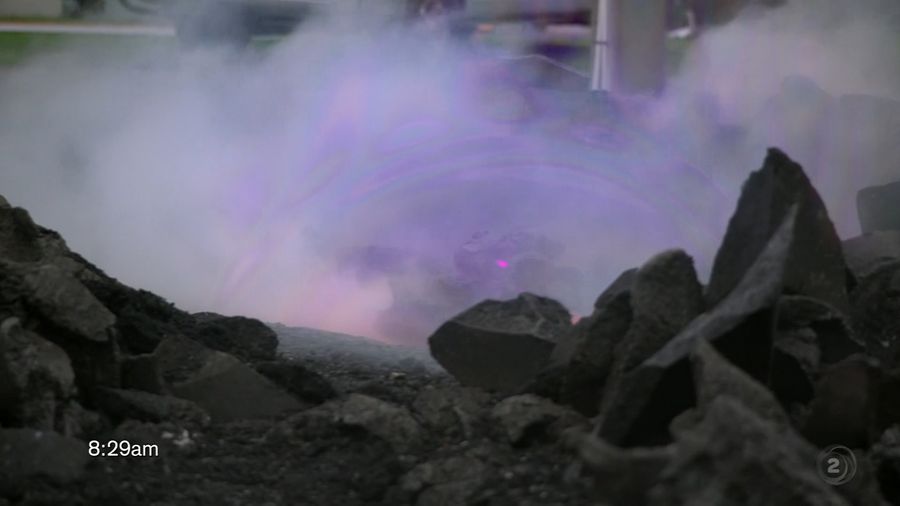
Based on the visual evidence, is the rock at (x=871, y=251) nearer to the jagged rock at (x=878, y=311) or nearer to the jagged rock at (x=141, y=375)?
the jagged rock at (x=878, y=311)

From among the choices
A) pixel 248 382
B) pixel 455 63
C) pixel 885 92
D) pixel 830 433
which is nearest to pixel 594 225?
pixel 455 63

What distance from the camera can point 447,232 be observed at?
428 centimetres

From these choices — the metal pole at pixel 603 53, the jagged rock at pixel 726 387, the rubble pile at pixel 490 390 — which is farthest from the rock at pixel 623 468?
the metal pole at pixel 603 53

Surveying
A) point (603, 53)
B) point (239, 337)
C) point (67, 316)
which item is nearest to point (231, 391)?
point (67, 316)

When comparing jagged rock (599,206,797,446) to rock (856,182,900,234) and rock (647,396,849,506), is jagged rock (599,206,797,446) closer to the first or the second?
rock (647,396,849,506)

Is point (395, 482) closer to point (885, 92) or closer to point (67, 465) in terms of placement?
point (67, 465)

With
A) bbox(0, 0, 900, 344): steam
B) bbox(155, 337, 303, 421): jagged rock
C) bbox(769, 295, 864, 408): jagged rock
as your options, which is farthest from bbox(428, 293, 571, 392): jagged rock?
bbox(0, 0, 900, 344): steam

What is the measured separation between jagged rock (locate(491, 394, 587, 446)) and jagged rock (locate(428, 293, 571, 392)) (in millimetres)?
225

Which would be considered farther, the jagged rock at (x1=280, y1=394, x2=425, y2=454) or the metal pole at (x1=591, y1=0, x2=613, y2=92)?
the metal pole at (x1=591, y1=0, x2=613, y2=92)

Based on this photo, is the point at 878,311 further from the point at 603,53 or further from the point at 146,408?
the point at 603,53

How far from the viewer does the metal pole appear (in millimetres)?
4652

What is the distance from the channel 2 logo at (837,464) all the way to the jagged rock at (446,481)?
0.47 metres

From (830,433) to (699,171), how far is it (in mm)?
2530

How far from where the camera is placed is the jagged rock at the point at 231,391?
7.41ft
